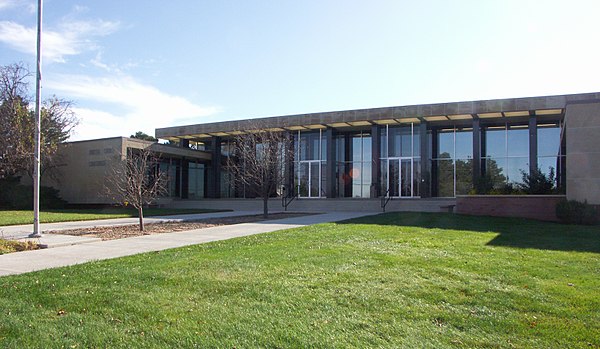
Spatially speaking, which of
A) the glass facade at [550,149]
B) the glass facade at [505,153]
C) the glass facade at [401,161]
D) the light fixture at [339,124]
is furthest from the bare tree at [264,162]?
the glass facade at [550,149]

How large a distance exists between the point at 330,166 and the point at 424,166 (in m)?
6.11

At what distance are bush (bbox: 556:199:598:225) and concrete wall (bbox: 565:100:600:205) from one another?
42 centimetres

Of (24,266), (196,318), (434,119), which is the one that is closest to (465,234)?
(196,318)

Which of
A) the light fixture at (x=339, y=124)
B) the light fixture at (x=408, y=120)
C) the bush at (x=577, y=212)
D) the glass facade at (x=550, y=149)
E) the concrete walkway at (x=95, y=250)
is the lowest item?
the concrete walkway at (x=95, y=250)

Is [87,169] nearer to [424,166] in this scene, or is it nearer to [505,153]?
[424,166]

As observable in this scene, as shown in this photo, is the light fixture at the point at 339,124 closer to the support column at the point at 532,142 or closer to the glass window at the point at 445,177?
the glass window at the point at 445,177

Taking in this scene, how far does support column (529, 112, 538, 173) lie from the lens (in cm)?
2586

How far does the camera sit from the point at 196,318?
5047mm

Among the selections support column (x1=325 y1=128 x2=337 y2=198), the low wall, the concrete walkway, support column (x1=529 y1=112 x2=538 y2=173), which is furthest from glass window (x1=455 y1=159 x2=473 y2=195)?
the concrete walkway

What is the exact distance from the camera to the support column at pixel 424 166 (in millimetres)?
27953

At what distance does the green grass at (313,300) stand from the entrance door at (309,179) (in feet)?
71.8

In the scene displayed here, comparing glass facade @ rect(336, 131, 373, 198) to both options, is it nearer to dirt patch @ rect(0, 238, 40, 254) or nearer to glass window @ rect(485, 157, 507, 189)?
glass window @ rect(485, 157, 507, 189)

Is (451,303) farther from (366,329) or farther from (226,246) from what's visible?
(226,246)

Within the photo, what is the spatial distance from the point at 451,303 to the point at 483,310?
1.29 feet
